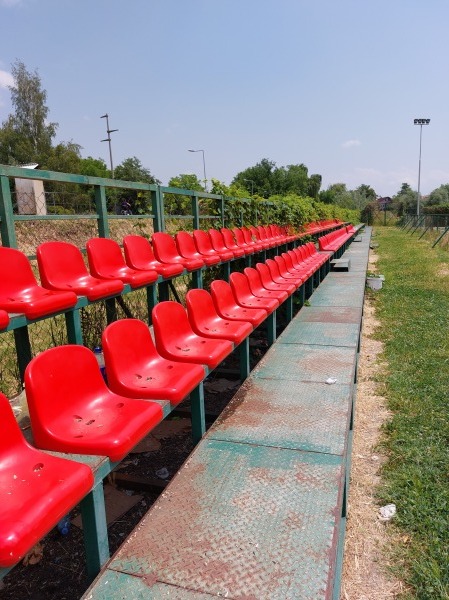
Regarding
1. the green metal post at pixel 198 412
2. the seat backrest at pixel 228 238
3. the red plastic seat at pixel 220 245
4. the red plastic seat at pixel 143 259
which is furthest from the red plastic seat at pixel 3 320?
the seat backrest at pixel 228 238

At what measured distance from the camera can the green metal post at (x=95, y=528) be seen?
56.8 inches

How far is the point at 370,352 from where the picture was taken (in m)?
5.41

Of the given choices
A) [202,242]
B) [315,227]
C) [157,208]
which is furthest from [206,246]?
[315,227]

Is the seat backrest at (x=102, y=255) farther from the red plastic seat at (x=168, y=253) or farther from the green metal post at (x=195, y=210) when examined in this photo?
the green metal post at (x=195, y=210)

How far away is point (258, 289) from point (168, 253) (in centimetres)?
104

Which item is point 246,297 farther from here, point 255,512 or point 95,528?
point 95,528

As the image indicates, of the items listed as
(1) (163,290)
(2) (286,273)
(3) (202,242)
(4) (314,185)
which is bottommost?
(2) (286,273)

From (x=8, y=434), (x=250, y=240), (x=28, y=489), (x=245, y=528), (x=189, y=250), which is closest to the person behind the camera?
(x=28, y=489)

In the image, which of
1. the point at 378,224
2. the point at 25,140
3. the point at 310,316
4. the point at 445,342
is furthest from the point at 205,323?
the point at 378,224

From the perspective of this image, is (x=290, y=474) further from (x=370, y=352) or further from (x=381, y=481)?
(x=370, y=352)

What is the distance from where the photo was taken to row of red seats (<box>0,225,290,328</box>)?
2.36m

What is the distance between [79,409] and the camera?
178 centimetres

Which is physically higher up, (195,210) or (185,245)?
(195,210)

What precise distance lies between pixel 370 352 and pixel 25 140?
44602 millimetres
